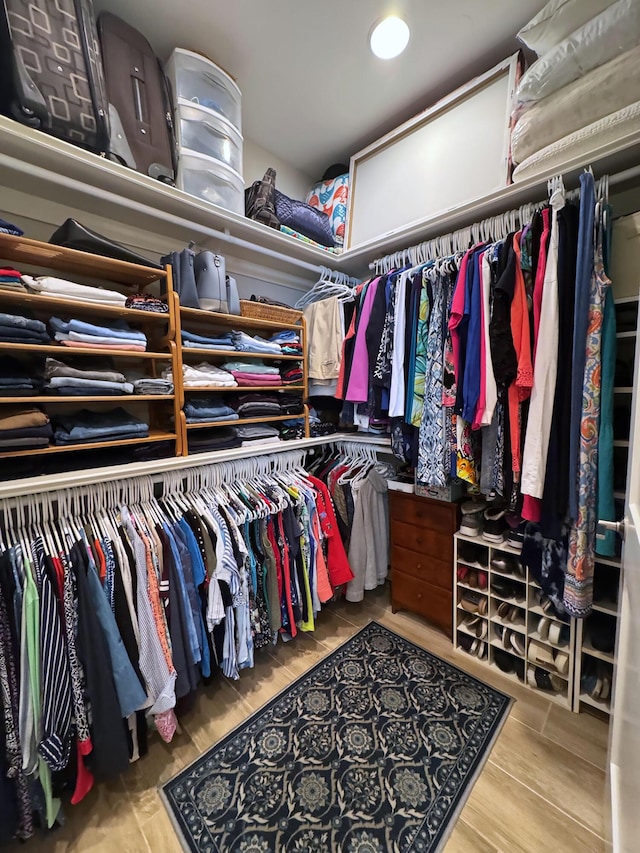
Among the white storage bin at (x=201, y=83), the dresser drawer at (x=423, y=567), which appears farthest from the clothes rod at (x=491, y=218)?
the dresser drawer at (x=423, y=567)

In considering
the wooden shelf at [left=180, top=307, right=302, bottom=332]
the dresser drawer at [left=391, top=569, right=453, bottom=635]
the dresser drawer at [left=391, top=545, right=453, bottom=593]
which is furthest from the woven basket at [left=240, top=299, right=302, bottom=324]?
the dresser drawer at [left=391, top=569, right=453, bottom=635]

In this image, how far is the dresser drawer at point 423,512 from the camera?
1795mm

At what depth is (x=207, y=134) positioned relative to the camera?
1.54 metres

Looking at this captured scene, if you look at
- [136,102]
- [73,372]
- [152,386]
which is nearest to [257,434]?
[152,386]

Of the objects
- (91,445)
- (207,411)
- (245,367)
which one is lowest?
(91,445)

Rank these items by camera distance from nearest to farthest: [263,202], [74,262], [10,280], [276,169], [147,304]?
[10,280] → [74,262] → [147,304] → [263,202] → [276,169]

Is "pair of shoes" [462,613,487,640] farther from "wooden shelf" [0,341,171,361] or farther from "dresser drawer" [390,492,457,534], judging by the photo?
"wooden shelf" [0,341,171,361]

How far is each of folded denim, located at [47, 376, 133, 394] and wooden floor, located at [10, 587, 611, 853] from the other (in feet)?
4.76

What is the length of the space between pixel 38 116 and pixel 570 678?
116 inches

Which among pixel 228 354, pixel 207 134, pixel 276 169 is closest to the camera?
pixel 207 134

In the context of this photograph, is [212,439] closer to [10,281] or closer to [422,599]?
[10,281]

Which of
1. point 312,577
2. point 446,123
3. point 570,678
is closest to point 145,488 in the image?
point 312,577

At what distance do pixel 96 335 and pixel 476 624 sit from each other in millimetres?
2204

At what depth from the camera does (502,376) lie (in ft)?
4.44
